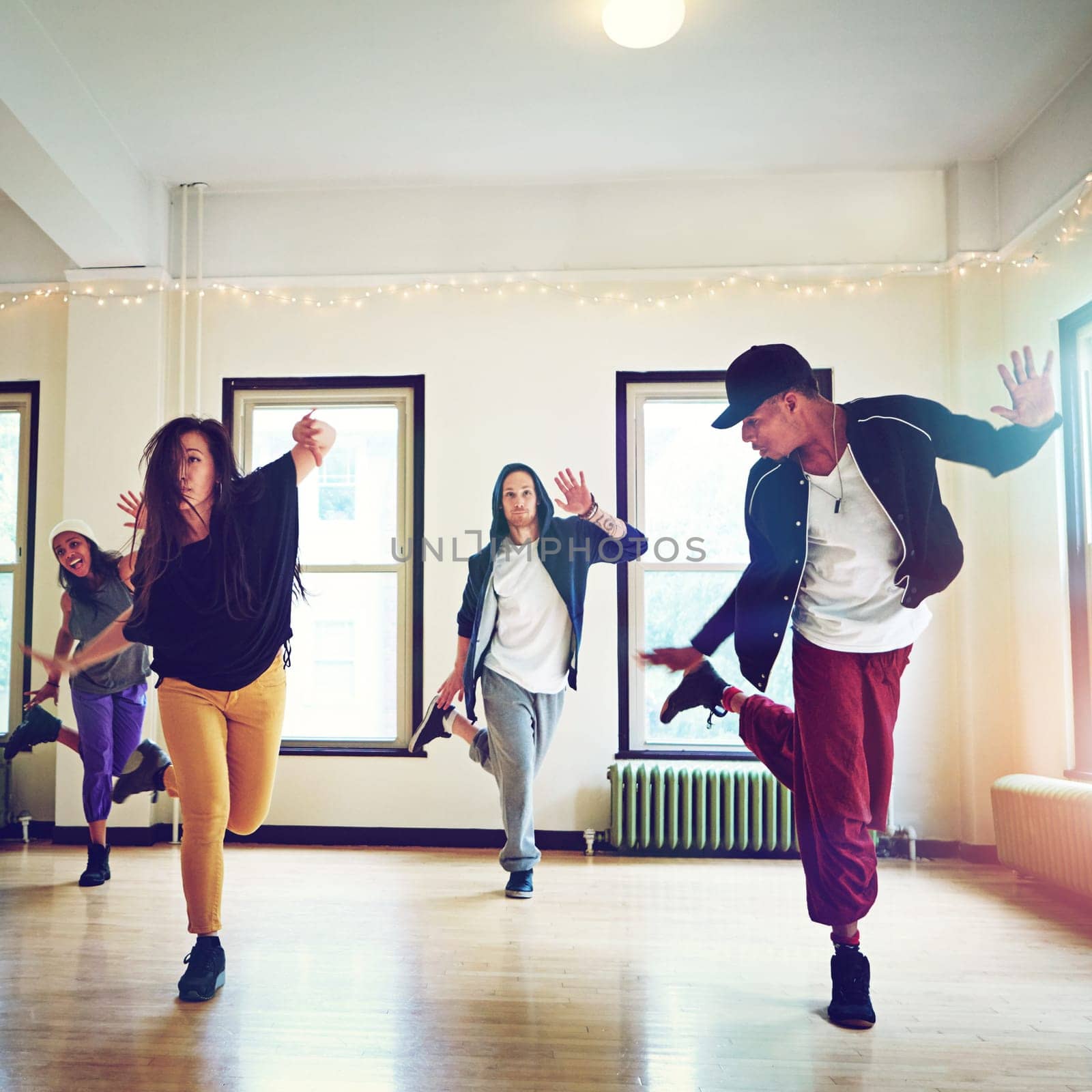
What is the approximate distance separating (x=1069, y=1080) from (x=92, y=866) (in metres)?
3.67

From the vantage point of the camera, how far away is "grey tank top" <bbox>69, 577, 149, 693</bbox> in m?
4.03

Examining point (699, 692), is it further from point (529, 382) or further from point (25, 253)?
point (25, 253)

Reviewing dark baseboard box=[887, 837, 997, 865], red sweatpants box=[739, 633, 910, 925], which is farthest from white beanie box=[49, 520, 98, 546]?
dark baseboard box=[887, 837, 997, 865]

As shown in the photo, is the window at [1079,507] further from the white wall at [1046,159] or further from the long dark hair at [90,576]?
the long dark hair at [90,576]

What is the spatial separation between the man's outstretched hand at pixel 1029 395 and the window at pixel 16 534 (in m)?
4.89

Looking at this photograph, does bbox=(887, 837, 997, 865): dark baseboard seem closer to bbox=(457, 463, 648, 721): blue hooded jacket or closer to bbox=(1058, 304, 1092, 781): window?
bbox=(1058, 304, 1092, 781): window

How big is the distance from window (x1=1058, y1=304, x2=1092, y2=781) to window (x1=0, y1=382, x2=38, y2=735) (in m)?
5.33

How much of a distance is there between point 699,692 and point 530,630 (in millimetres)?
1131

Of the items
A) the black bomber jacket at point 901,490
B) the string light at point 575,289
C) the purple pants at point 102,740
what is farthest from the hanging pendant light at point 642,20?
the purple pants at point 102,740

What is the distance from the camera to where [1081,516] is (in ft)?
13.3

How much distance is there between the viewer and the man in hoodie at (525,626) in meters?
3.68

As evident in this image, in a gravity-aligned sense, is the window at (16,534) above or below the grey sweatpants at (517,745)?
above

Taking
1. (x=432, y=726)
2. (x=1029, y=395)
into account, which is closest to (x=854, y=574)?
(x=1029, y=395)

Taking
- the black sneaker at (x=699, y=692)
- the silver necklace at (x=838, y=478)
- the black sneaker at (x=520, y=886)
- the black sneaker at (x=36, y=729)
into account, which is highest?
the silver necklace at (x=838, y=478)
